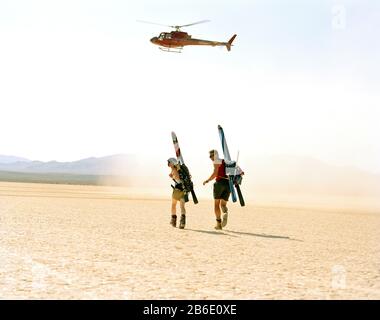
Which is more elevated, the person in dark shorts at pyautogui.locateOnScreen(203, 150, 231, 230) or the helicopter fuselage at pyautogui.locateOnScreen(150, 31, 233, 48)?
the helicopter fuselage at pyautogui.locateOnScreen(150, 31, 233, 48)

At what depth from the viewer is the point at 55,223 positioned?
17062 mm

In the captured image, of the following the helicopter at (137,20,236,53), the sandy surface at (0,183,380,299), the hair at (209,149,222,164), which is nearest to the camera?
the sandy surface at (0,183,380,299)

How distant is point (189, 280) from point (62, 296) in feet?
7.17

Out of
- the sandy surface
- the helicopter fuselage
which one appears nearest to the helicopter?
the helicopter fuselage

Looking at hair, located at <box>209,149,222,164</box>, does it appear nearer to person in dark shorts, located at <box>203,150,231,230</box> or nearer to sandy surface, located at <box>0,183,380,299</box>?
person in dark shorts, located at <box>203,150,231,230</box>

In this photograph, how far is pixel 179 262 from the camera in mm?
10133

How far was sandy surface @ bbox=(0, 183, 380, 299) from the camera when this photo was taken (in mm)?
7672

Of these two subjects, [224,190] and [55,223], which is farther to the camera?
[55,223]

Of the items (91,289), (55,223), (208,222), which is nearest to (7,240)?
(55,223)

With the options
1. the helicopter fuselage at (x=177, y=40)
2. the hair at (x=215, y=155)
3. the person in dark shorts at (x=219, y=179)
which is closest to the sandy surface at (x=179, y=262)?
the person in dark shorts at (x=219, y=179)

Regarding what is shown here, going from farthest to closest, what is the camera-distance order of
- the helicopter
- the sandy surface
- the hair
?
the helicopter
the hair
the sandy surface

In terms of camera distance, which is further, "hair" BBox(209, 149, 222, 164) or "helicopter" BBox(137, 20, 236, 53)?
"helicopter" BBox(137, 20, 236, 53)

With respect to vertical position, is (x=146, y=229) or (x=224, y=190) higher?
(x=224, y=190)
